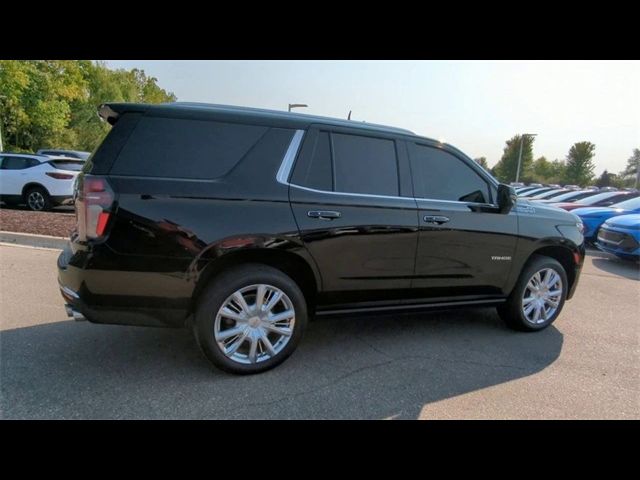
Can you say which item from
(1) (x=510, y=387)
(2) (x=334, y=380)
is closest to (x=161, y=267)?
(2) (x=334, y=380)

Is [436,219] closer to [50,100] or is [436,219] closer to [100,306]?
[100,306]

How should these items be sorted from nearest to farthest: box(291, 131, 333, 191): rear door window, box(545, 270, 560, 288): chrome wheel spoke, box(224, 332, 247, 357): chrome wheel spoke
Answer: box(224, 332, 247, 357): chrome wheel spoke → box(291, 131, 333, 191): rear door window → box(545, 270, 560, 288): chrome wheel spoke

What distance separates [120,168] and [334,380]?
2153 mm

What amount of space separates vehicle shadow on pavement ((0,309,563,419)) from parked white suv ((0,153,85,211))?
7.66 metres

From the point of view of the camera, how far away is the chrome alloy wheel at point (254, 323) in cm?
286

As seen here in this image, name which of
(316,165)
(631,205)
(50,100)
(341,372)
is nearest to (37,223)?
(316,165)

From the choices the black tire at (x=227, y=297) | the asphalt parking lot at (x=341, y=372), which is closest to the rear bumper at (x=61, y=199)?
the asphalt parking lot at (x=341, y=372)

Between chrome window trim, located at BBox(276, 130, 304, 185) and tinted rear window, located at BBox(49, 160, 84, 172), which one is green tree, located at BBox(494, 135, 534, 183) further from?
chrome window trim, located at BBox(276, 130, 304, 185)

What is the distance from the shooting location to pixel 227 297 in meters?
2.81

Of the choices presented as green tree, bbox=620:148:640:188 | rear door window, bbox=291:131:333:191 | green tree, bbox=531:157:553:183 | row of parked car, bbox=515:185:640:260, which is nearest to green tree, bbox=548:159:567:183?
green tree, bbox=531:157:553:183

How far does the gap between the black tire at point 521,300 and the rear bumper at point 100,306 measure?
10.5ft

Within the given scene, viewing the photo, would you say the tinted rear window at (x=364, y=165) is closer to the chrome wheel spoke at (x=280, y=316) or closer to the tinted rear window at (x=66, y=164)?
the chrome wheel spoke at (x=280, y=316)

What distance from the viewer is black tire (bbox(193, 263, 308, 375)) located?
9.11 ft

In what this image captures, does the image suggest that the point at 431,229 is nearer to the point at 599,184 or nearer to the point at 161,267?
the point at 161,267
